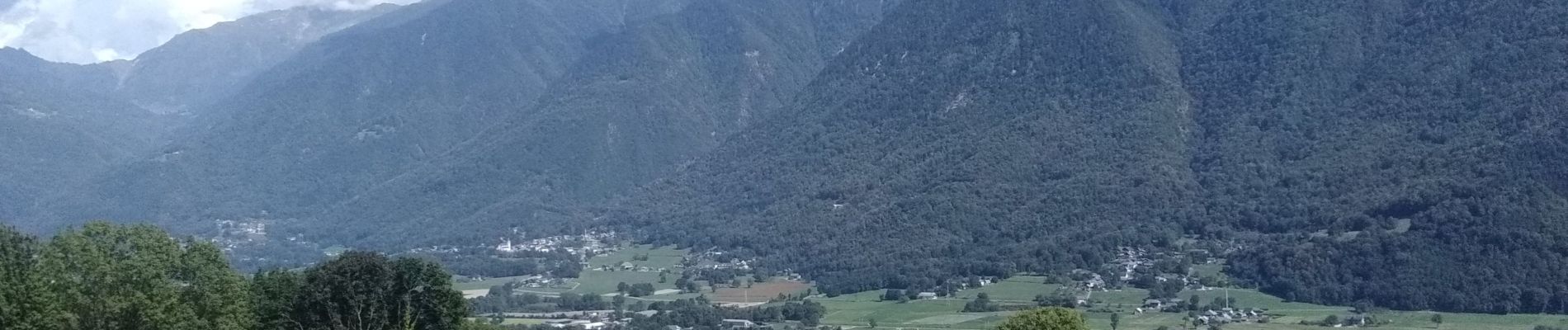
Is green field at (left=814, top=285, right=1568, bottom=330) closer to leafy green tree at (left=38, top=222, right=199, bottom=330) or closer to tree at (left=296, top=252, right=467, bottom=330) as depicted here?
tree at (left=296, top=252, right=467, bottom=330)

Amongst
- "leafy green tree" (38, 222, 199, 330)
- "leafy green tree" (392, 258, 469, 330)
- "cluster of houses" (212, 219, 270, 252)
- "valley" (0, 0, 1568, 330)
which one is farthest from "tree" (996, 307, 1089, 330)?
"cluster of houses" (212, 219, 270, 252)

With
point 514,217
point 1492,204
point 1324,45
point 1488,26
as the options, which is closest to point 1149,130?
point 1324,45

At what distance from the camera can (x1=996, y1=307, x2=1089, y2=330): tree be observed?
50.8 metres

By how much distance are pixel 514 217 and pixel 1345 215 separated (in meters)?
76.8

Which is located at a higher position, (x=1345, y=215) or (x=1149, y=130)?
(x=1149, y=130)

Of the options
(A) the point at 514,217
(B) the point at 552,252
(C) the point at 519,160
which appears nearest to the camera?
(B) the point at 552,252

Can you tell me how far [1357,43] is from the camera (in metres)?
111

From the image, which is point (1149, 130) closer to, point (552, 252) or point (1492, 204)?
point (1492, 204)

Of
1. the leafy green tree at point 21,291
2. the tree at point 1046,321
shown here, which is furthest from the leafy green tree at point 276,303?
the tree at point 1046,321

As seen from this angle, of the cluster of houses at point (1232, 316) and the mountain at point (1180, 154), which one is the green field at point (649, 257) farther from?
the cluster of houses at point (1232, 316)

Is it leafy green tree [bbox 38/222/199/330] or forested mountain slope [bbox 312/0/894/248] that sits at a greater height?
forested mountain slope [bbox 312/0/894/248]

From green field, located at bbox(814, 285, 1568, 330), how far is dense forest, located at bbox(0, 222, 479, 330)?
3335 cm

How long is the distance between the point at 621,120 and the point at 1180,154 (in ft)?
215

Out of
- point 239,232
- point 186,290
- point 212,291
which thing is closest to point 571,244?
point 239,232
